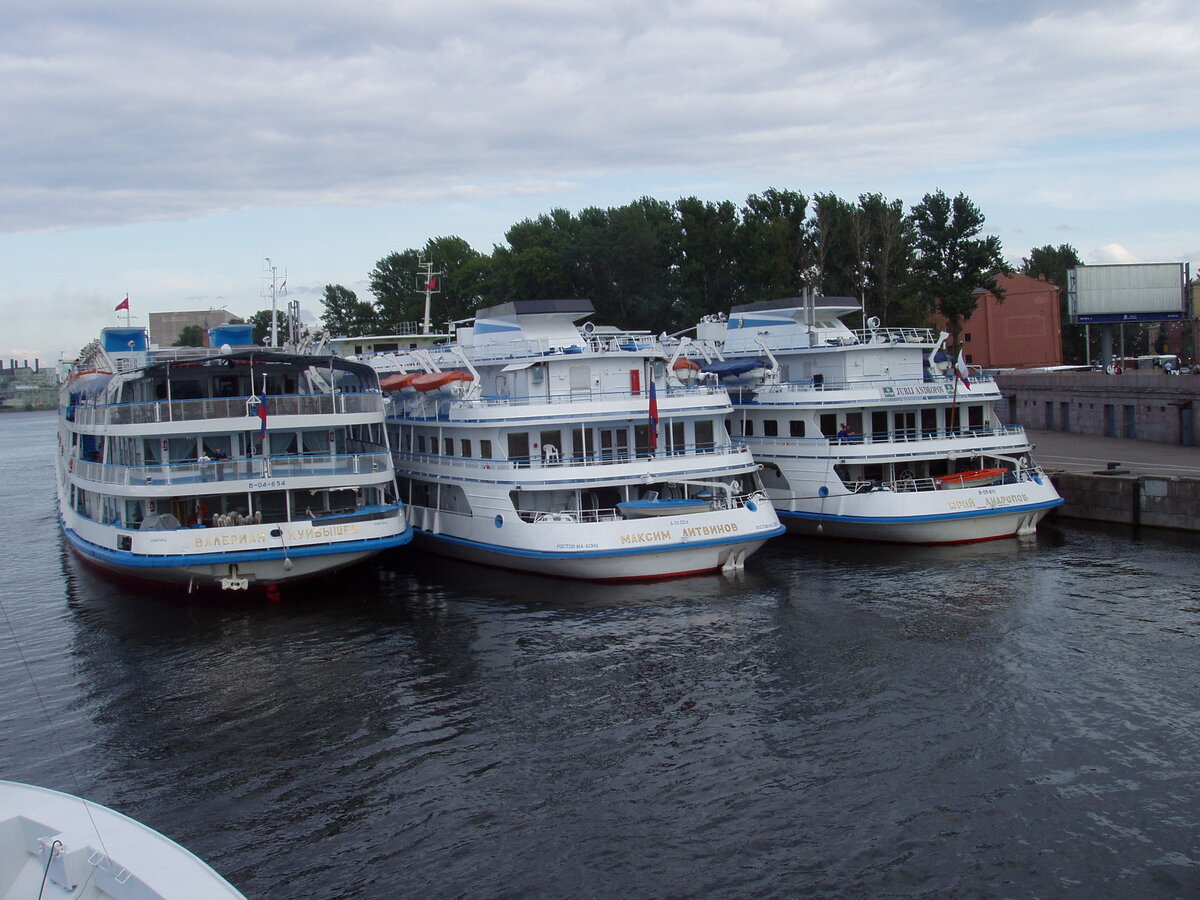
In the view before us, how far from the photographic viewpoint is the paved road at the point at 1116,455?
3953cm

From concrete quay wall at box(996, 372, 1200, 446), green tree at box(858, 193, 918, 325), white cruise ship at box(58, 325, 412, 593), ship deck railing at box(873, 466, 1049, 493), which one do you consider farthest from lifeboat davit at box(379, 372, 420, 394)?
green tree at box(858, 193, 918, 325)

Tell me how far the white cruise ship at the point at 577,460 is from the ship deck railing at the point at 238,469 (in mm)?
4362

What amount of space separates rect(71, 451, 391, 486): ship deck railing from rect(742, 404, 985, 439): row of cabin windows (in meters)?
15.8

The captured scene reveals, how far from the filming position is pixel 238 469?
29.4 m

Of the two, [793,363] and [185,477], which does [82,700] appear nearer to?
[185,477]

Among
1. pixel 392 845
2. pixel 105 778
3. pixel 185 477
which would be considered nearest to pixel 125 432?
pixel 185 477

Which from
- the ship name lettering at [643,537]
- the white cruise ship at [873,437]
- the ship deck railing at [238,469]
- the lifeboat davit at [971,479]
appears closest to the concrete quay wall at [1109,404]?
the white cruise ship at [873,437]

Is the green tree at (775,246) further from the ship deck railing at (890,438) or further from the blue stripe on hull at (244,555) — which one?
the blue stripe on hull at (244,555)

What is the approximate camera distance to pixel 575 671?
22.4 meters

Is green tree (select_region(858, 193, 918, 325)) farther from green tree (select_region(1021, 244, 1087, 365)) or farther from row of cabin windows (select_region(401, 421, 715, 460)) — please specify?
row of cabin windows (select_region(401, 421, 715, 460))

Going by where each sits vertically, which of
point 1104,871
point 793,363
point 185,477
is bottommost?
point 1104,871

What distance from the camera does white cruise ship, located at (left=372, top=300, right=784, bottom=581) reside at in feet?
96.4

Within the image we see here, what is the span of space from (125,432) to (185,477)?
2.35 m

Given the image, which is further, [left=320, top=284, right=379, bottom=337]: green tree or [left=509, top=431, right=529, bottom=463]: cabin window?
[left=320, top=284, right=379, bottom=337]: green tree
